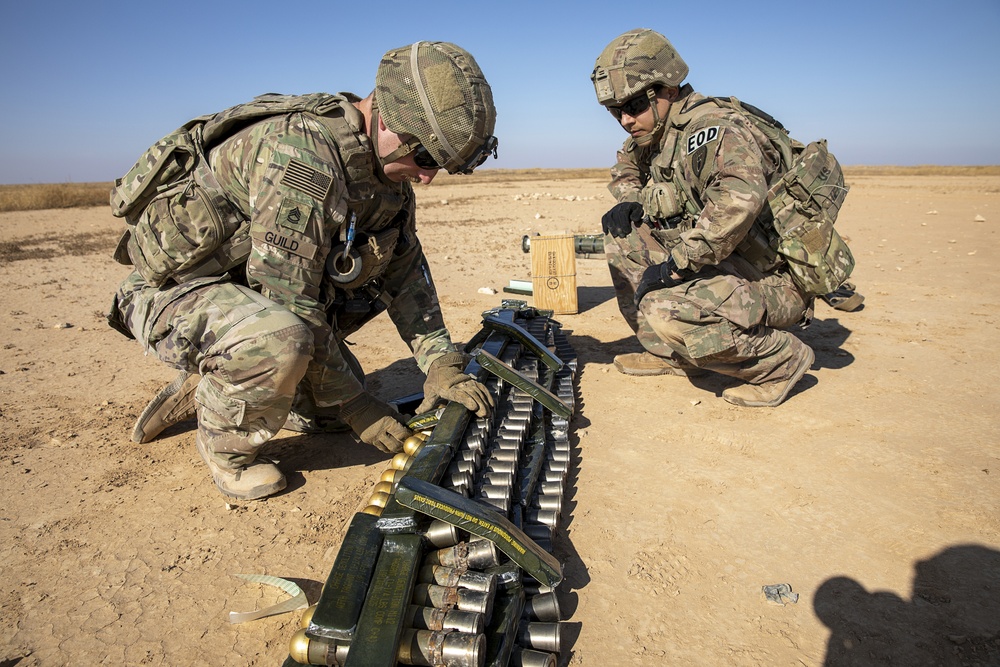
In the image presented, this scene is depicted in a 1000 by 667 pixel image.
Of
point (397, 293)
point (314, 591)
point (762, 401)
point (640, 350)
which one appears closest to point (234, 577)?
point (314, 591)

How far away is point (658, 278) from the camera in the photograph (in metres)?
5.46

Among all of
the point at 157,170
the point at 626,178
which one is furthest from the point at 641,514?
the point at 626,178

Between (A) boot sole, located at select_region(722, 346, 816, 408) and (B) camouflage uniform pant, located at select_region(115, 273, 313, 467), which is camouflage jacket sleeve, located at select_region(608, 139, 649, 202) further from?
(B) camouflage uniform pant, located at select_region(115, 273, 313, 467)

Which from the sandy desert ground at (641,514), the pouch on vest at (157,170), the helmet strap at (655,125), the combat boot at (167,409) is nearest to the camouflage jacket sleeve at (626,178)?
the helmet strap at (655,125)

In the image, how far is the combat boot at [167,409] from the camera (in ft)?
14.3

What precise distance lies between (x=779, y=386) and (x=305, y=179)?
359cm

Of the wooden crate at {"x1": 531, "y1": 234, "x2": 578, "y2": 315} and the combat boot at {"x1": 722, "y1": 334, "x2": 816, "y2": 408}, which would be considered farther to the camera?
the wooden crate at {"x1": 531, "y1": 234, "x2": 578, "y2": 315}

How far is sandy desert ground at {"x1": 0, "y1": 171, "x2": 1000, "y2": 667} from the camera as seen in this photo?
8.79 ft

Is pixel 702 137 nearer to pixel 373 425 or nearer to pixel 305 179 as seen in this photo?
pixel 305 179

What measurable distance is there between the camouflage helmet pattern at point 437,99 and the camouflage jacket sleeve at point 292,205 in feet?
1.37

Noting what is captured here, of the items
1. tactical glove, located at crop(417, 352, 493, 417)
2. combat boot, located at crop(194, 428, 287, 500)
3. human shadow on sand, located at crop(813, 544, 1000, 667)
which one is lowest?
human shadow on sand, located at crop(813, 544, 1000, 667)

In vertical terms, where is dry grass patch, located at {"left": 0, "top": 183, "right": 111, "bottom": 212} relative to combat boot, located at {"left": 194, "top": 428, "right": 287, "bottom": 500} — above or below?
below

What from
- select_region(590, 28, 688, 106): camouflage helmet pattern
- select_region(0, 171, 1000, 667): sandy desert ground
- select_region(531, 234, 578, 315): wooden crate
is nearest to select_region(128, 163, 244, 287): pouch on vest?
select_region(0, 171, 1000, 667): sandy desert ground

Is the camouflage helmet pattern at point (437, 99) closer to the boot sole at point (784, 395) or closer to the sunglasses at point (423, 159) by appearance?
the sunglasses at point (423, 159)
